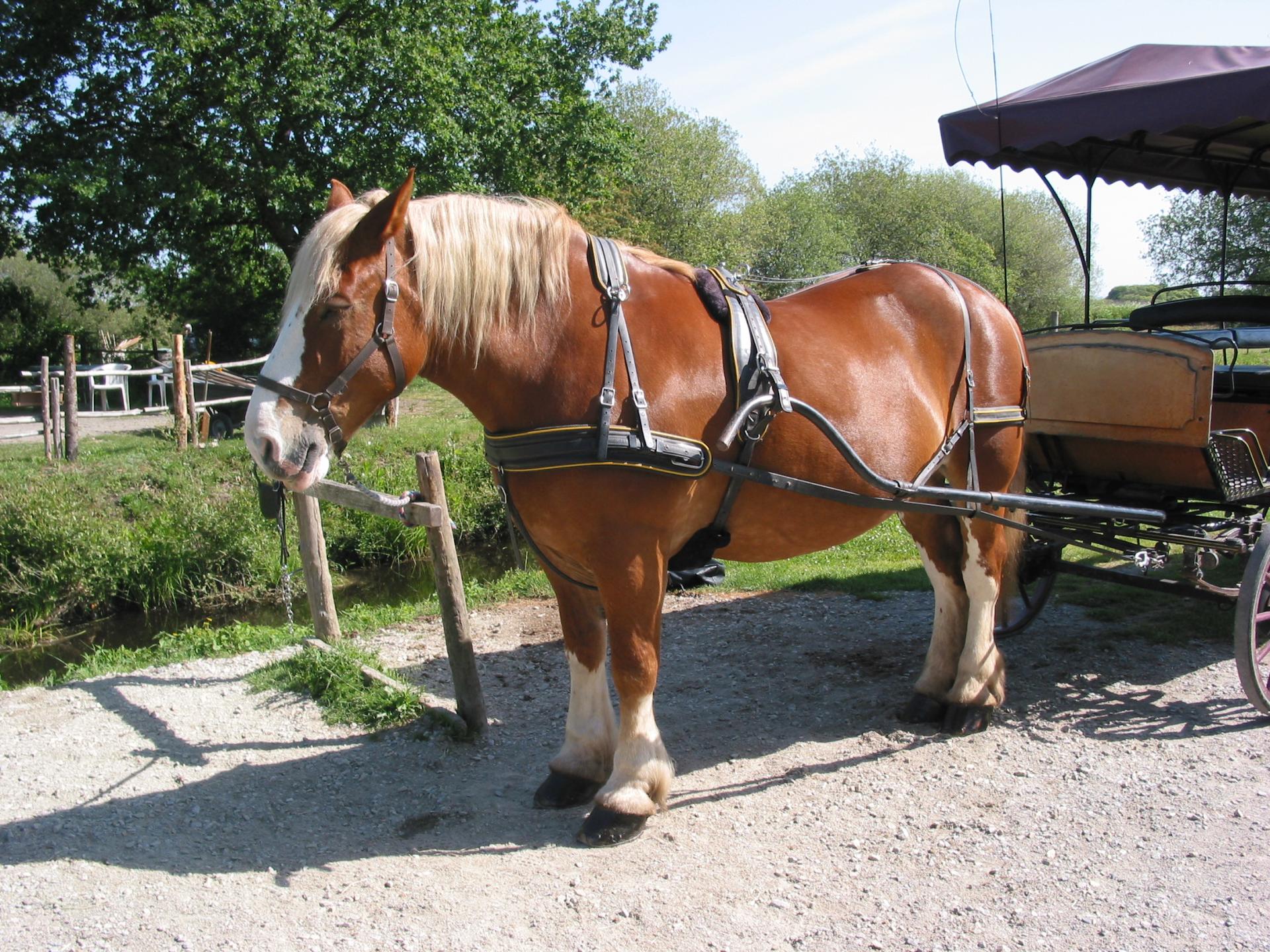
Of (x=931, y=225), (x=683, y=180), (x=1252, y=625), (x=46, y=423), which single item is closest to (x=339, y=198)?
(x=1252, y=625)

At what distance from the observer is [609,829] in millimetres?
3262

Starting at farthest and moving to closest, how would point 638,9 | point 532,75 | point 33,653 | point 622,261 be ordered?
point 638,9, point 532,75, point 33,653, point 622,261

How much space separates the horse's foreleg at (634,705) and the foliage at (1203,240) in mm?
16959

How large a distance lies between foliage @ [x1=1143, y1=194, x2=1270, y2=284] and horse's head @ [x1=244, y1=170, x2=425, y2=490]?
57.5ft

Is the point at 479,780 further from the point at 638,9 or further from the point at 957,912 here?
the point at 638,9

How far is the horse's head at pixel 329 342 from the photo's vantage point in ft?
9.13

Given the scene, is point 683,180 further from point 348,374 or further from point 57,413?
point 348,374

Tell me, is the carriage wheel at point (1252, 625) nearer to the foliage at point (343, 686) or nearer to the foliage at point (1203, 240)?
the foliage at point (343, 686)

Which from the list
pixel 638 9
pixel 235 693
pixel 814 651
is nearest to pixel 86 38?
pixel 638 9

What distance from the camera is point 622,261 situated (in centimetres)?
327

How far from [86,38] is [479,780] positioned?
19.8 m

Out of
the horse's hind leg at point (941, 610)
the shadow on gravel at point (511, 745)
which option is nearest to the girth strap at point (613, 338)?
the shadow on gravel at point (511, 745)

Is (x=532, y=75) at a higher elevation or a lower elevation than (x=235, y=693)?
higher

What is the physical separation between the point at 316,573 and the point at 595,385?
3.19 metres
